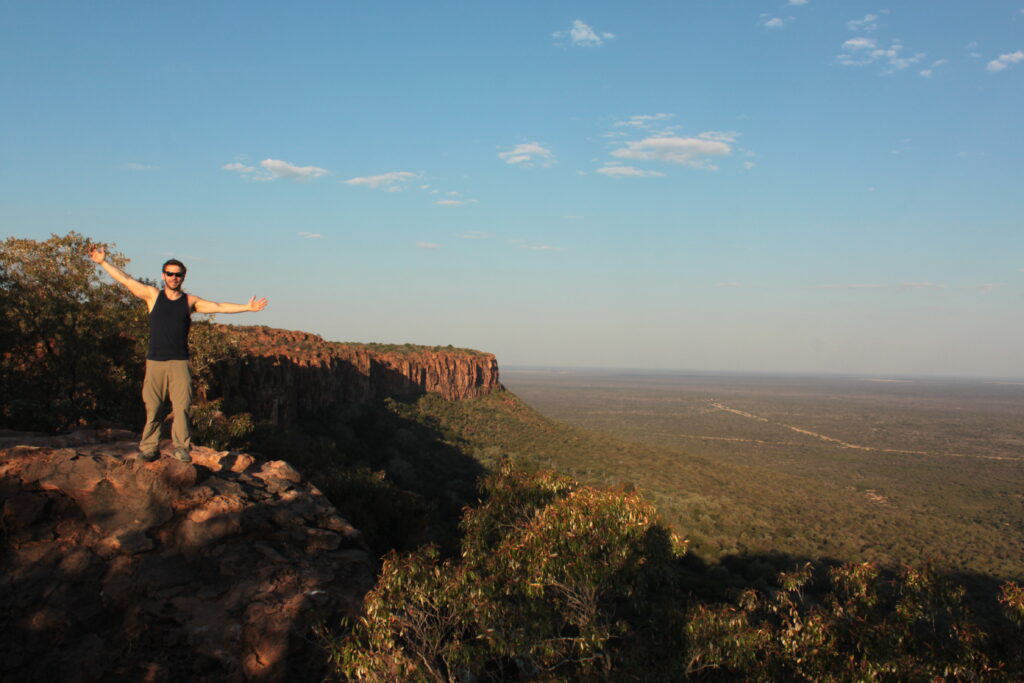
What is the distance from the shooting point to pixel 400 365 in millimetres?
56844

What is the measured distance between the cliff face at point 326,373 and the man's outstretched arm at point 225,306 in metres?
16.9

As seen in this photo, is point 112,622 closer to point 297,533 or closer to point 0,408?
point 297,533

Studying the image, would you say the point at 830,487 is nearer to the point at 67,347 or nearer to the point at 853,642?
the point at 853,642

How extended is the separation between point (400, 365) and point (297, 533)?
4848 centimetres

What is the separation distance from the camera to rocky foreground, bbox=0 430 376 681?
662 cm

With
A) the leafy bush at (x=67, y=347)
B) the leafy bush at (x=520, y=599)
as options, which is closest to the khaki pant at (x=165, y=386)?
the leafy bush at (x=520, y=599)

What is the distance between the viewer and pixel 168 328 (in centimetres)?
730

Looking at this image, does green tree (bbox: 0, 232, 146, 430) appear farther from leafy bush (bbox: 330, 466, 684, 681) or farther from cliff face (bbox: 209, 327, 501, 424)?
leafy bush (bbox: 330, 466, 684, 681)

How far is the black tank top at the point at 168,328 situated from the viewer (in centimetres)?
730

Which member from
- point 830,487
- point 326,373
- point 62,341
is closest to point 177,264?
point 62,341

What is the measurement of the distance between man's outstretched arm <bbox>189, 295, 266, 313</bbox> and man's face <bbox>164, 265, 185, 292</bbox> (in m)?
0.28

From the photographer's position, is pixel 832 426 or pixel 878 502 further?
pixel 832 426

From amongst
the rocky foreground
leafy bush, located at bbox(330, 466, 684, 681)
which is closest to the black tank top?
the rocky foreground

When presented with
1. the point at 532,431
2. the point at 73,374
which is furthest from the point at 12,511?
the point at 532,431
